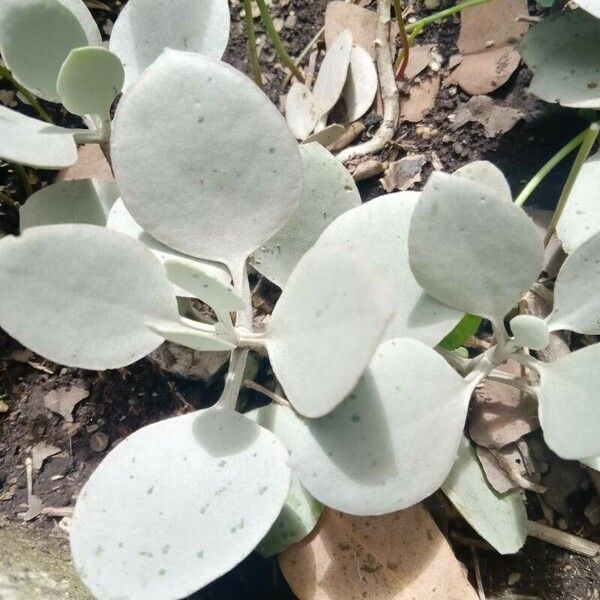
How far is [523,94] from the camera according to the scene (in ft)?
3.03

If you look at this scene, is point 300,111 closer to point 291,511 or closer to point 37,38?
point 37,38

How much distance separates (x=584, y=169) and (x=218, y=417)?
489 mm

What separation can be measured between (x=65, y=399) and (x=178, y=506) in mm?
308

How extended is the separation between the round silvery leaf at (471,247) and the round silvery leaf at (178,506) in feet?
0.73

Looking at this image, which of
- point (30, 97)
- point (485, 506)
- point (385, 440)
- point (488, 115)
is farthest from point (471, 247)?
point (30, 97)

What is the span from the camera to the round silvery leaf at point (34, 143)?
0.63 meters

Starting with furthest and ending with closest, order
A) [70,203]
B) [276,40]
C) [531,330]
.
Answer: [276,40], [70,203], [531,330]

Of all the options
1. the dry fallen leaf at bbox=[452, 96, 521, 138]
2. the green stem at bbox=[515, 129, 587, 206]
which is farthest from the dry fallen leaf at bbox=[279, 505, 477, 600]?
the dry fallen leaf at bbox=[452, 96, 521, 138]

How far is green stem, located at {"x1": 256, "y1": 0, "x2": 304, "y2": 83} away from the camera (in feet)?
2.85

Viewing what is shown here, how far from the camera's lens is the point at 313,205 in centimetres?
73

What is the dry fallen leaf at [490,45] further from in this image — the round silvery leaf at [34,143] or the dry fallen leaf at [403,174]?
the round silvery leaf at [34,143]

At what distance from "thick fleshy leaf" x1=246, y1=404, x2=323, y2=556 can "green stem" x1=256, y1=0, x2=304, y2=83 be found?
50cm

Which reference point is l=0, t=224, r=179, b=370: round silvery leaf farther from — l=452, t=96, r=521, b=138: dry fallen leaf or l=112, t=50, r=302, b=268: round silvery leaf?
l=452, t=96, r=521, b=138: dry fallen leaf

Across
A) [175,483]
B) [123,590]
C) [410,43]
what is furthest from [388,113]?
[123,590]
